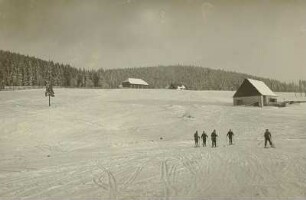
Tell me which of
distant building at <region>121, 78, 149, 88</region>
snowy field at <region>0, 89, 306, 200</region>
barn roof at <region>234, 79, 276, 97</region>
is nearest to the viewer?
snowy field at <region>0, 89, 306, 200</region>

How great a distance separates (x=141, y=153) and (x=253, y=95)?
152 ft

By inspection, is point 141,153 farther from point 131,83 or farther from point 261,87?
point 131,83

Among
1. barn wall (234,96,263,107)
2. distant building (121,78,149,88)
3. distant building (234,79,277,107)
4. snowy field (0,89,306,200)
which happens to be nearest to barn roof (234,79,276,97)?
distant building (234,79,277,107)

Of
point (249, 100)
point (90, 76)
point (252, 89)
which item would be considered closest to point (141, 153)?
point (249, 100)

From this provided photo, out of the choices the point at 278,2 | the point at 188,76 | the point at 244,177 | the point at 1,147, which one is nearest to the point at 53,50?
the point at 1,147

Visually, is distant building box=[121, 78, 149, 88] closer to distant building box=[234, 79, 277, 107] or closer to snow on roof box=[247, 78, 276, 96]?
distant building box=[234, 79, 277, 107]

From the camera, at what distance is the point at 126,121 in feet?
155

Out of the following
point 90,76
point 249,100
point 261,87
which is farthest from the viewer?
point 90,76

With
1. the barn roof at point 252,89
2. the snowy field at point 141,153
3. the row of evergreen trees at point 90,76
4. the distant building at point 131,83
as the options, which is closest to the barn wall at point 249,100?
the barn roof at point 252,89

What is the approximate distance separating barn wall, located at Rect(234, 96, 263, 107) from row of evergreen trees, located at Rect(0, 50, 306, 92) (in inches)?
136

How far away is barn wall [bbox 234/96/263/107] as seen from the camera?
67062 mm

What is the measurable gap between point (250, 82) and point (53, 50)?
149 ft

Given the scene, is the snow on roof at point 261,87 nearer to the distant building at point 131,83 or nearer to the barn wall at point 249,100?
the barn wall at point 249,100

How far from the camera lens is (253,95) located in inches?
2670
